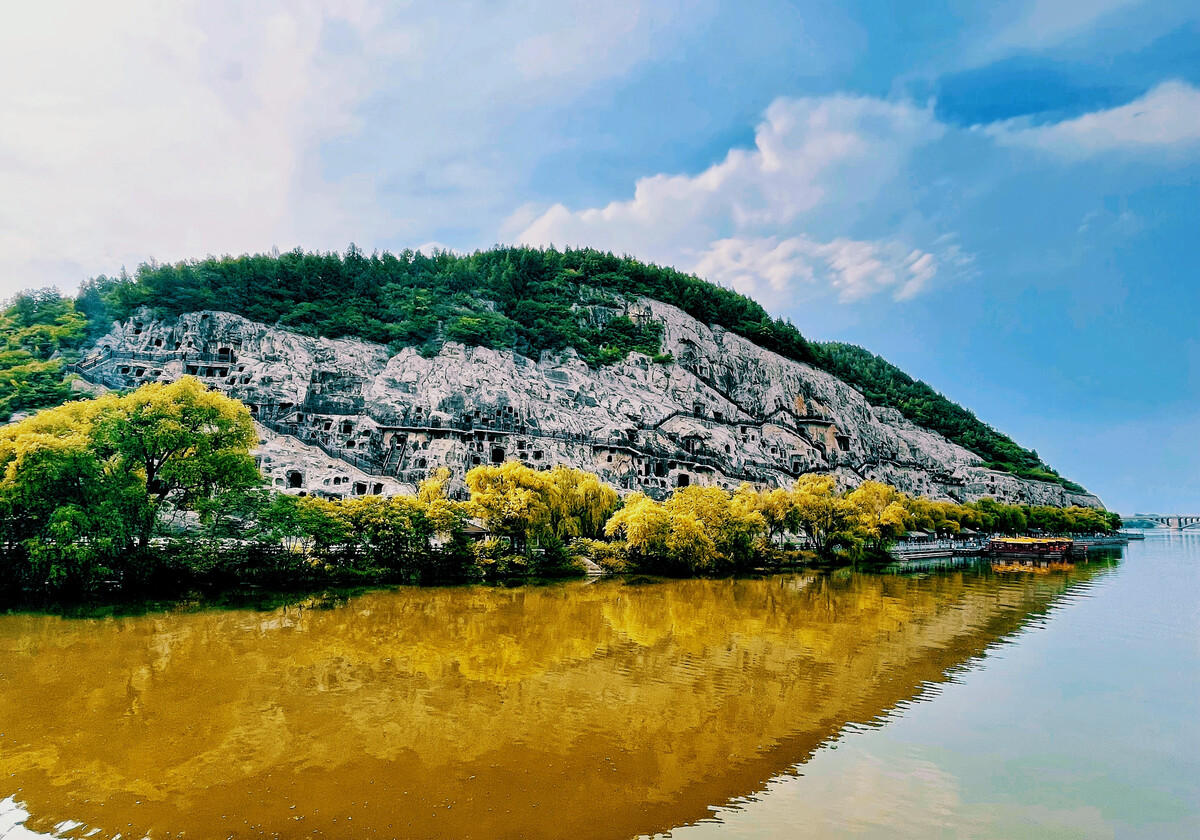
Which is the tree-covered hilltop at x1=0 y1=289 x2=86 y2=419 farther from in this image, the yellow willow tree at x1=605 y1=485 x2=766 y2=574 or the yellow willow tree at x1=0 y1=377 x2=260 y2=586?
the yellow willow tree at x1=605 y1=485 x2=766 y2=574

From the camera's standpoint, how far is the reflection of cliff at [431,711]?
8.16 metres

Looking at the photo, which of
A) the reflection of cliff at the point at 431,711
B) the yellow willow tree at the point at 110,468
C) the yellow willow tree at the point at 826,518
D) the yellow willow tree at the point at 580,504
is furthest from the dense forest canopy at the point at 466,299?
the reflection of cliff at the point at 431,711

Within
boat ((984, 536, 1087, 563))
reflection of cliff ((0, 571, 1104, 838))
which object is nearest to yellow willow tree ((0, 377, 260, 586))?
reflection of cliff ((0, 571, 1104, 838))

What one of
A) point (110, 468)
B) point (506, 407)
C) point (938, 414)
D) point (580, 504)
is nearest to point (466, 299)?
point (506, 407)

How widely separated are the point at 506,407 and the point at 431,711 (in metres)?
45.9

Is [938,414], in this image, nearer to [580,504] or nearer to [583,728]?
[580,504]

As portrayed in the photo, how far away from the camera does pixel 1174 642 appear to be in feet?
Result: 66.8

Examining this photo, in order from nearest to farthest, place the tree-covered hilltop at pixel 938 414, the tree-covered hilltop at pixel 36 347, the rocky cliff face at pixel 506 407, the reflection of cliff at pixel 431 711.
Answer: the reflection of cliff at pixel 431 711
the tree-covered hilltop at pixel 36 347
the rocky cliff face at pixel 506 407
the tree-covered hilltop at pixel 938 414

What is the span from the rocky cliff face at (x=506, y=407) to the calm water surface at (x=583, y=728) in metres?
30.7

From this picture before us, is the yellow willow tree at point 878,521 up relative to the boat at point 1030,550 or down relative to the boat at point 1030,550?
up

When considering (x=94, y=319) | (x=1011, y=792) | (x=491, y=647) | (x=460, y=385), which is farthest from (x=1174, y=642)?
(x=94, y=319)

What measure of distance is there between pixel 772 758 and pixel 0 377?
58.4 meters

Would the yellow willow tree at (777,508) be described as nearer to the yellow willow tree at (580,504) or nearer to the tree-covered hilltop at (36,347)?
the yellow willow tree at (580,504)

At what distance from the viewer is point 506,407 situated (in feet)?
186
